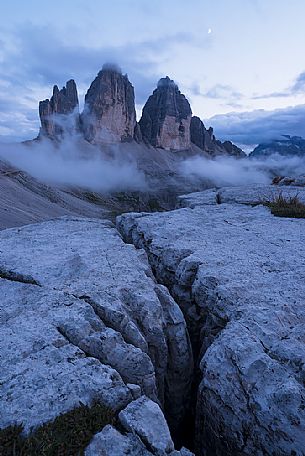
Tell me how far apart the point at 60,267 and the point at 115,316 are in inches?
122

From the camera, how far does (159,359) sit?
8.47 meters

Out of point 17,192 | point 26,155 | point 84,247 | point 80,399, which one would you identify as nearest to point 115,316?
point 80,399

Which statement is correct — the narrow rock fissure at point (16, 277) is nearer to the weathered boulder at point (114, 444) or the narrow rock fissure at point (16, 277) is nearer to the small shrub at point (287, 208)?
the weathered boulder at point (114, 444)

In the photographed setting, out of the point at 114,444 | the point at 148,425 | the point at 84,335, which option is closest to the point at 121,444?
the point at 114,444

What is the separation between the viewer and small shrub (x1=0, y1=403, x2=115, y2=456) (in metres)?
4.84

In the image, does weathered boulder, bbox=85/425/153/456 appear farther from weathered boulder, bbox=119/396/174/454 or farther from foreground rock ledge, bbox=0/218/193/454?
foreground rock ledge, bbox=0/218/193/454

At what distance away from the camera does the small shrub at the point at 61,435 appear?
4840mm

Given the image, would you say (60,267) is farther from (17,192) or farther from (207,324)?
(17,192)

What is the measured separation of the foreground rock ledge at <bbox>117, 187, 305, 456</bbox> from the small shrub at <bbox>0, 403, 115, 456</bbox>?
7.75ft

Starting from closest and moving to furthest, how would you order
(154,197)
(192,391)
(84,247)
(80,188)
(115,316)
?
(115,316)
(192,391)
(84,247)
(80,188)
(154,197)

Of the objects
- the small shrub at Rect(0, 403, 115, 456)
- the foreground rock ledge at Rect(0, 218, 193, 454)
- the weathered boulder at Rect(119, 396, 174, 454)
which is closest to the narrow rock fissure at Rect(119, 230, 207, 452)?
the foreground rock ledge at Rect(0, 218, 193, 454)

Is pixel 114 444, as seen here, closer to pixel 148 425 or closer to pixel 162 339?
pixel 148 425

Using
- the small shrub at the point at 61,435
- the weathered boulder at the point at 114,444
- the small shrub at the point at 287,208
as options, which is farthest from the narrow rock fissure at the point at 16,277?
the small shrub at the point at 287,208

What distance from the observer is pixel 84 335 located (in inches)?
283
